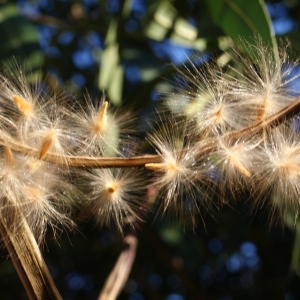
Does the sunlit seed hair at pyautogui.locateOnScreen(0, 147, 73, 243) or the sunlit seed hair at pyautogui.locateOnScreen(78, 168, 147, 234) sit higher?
the sunlit seed hair at pyautogui.locateOnScreen(78, 168, 147, 234)

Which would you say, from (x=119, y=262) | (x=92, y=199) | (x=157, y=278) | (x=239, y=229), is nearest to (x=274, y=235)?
(x=239, y=229)

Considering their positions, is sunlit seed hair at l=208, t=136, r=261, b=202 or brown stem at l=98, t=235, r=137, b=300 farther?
brown stem at l=98, t=235, r=137, b=300

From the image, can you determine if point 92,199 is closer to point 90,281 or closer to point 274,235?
point 274,235

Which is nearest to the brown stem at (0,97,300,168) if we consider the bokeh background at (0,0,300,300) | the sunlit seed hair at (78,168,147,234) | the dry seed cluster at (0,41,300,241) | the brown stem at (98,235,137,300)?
the dry seed cluster at (0,41,300,241)

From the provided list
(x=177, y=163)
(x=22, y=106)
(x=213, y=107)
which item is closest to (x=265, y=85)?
(x=213, y=107)

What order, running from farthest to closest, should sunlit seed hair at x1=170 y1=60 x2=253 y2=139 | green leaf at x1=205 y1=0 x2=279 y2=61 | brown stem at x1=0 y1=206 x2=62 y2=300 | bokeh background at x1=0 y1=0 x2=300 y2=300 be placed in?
bokeh background at x1=0 y1=0 x2=300 y2=300 → green leaf at x1=205 y1=0 x2=279 y2=61 → sunlit seed hair at x1=170 y1=60 x2=253 y2=139 → brown stem at x1=0 y1=206 x2=62 y2=300

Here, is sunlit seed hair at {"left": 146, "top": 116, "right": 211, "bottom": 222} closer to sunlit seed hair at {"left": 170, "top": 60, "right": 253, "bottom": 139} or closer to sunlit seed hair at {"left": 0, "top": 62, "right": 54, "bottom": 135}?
sunlit seed hair at {"left": 170, "top": 60, "right": 253, "bottom": 139}

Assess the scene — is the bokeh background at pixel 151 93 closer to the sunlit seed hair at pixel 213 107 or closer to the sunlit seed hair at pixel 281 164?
the sunlit seed hair at pixel 213 107
